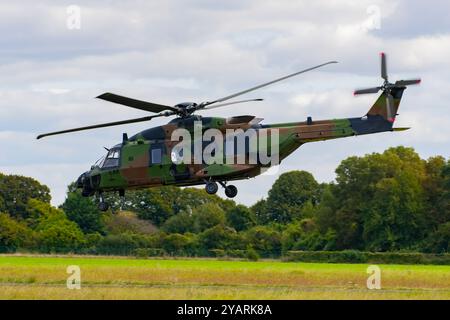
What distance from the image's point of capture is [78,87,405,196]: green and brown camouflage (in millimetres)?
47938

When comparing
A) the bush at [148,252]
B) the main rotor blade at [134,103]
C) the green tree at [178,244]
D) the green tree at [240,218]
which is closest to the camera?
the main rotor blade at [134,103]

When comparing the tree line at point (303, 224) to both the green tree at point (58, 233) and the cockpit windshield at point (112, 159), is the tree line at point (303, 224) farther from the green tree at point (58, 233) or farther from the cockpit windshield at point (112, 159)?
the cockpit windshield at point (112, 159)

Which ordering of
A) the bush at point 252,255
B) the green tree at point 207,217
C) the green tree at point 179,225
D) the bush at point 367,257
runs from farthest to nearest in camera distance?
1. the green tree at point 207,217
2. the green tree at point 179,225
3. the bush at point 252,255
4. the bush at point 367,257

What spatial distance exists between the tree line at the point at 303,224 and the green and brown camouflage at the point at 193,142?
1572 inches

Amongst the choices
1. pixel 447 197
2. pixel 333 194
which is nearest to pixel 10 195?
pixel 333 194

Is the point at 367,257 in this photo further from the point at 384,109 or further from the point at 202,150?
the point at 202,150

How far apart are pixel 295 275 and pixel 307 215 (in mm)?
70057

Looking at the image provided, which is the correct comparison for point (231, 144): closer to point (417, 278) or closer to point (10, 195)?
point (417, 278)

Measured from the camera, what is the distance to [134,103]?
154 feet

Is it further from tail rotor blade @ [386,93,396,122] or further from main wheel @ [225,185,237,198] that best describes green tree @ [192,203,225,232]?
tail rotor blade @ [386,93,396,122]

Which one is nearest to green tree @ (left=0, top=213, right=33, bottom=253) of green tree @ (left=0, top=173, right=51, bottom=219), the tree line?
the tree line

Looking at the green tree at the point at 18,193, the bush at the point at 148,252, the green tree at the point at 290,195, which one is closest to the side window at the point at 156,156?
the bush at the point at 148,252

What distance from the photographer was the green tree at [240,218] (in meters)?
118

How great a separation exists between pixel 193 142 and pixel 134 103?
350 cm
